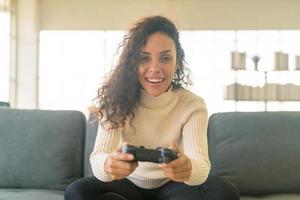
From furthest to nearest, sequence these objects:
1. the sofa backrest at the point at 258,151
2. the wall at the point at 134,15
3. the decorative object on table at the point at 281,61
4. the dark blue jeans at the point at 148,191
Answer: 1. the wall at the point at 134,15
2. the decorative object on table at the point at 281,61
3. the sofa backrest at the point at 258,151
4. the dark blue jeans at the point at 148,191

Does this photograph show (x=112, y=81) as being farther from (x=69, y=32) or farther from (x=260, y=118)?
(x=69, y=32)

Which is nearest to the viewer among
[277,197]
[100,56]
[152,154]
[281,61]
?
[152,154]

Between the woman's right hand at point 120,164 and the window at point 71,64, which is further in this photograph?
the window at point 71,64

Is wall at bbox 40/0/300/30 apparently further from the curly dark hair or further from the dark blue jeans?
the dark blue jeans

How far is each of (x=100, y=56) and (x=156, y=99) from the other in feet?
16.5

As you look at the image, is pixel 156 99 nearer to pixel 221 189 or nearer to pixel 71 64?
pixel 221 189

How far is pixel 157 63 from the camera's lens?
4.33 ft

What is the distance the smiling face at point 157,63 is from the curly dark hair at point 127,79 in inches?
0.8

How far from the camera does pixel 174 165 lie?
1.07 meters

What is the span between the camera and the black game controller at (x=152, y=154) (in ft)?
3.47

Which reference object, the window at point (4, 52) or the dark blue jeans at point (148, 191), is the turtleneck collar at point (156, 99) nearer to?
the dark blue jeans at point (148, 191)

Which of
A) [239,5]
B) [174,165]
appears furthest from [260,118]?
[239,5]

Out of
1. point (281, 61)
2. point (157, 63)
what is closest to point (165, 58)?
point (157, 63)

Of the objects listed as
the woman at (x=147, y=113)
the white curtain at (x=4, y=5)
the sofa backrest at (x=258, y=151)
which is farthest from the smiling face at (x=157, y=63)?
the white curtain at (x=4, y=5)
